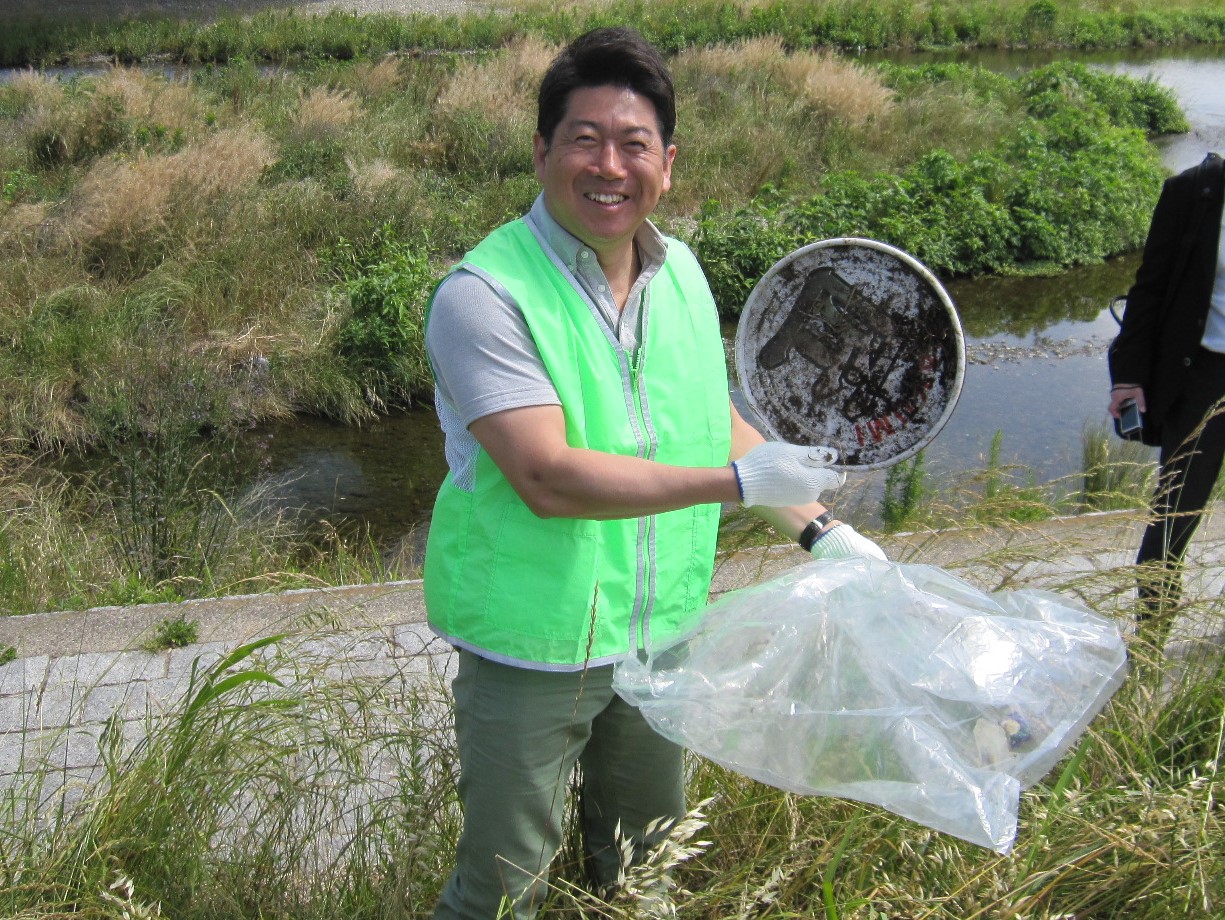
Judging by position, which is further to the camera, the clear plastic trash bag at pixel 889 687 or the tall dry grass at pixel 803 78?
the tall dry grass at pixel 803 78

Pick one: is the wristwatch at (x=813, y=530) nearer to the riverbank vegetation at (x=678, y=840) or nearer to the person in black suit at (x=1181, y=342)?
the riverbank vegetation at (x=678, y=840)

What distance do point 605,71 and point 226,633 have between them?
2.57 metres

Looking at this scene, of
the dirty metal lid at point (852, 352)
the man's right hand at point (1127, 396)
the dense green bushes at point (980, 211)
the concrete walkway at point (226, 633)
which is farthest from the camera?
the dense green bushes at point (980, 211)

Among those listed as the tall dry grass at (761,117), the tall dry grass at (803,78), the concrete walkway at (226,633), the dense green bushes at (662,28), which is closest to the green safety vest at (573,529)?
the concrete walkway at (226,633)

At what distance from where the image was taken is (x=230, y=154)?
434 inches

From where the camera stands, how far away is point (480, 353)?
74.0 inches

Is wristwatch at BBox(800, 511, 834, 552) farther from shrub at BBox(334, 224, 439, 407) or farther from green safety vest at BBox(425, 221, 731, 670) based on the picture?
shrub at BBox(334, 224, 439, 407)

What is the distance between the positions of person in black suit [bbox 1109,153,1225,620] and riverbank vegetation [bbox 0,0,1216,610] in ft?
9.26

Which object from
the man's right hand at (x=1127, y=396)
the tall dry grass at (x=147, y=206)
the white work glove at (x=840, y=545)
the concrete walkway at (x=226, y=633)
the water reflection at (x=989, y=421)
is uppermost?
the white work glove at (x=840, y=545)

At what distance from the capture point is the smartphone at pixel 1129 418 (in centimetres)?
363

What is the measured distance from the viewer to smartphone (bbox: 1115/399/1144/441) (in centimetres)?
363

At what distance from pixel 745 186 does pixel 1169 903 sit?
37.3ft

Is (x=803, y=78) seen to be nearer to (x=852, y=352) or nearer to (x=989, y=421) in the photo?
(x=989, y=421)

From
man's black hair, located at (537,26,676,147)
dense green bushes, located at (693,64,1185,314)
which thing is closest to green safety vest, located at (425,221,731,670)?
man's black hair, located at (537,26,676,147)
